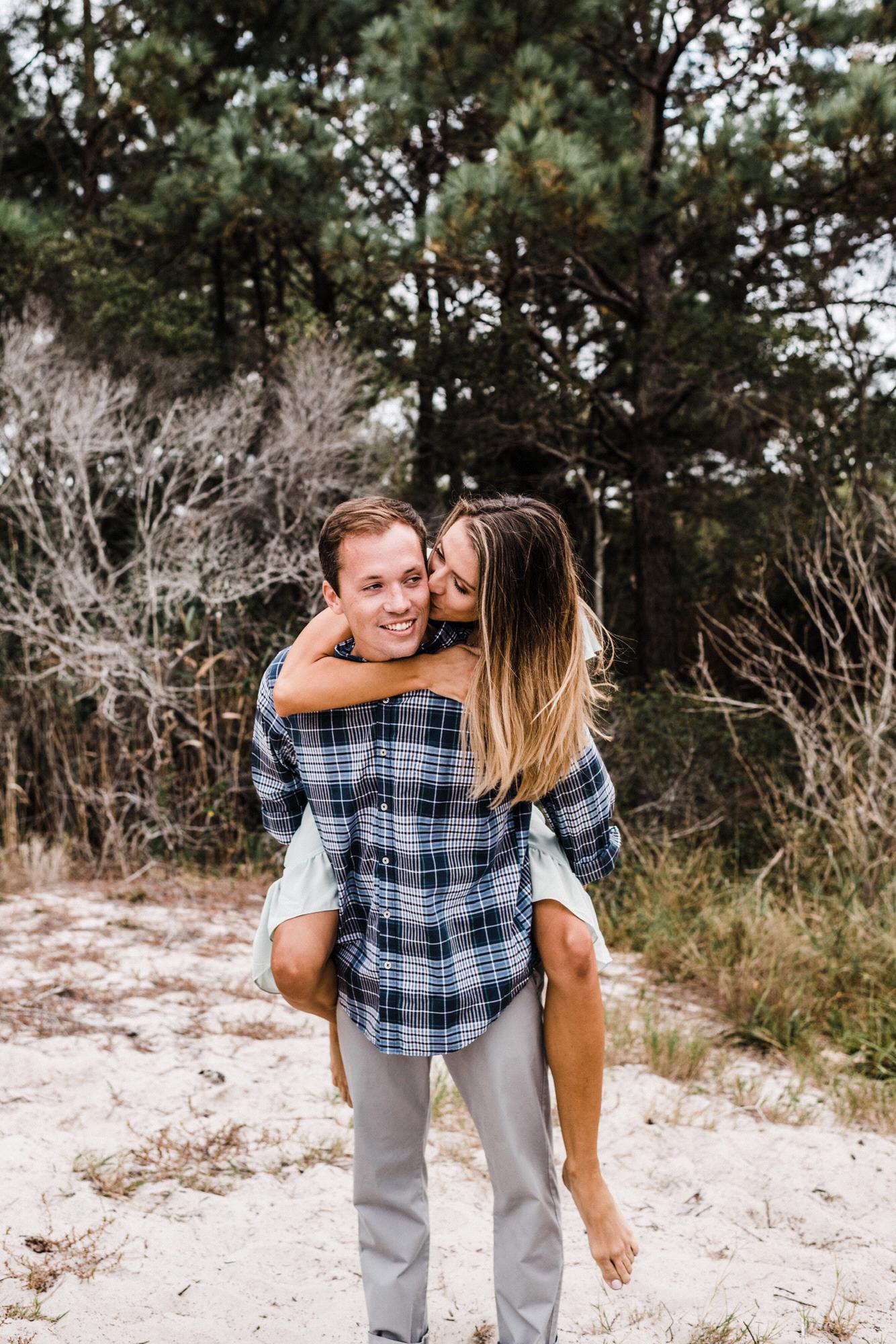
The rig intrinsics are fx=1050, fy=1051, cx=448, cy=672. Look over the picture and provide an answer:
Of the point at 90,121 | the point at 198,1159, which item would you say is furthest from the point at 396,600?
the point at 90,121

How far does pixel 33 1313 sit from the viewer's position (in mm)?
1957

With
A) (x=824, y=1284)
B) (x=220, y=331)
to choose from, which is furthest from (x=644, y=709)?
(x=220, y=331)

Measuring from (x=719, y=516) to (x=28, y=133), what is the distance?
7426mm

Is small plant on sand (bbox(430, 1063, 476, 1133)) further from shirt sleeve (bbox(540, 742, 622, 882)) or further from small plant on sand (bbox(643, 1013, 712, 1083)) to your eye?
shirt sleeve (bbox(540, 742, 622, 882))

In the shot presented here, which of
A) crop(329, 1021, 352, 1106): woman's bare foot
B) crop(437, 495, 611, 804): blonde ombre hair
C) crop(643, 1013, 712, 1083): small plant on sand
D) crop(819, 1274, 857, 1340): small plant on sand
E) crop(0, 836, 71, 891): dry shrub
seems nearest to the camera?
crop(437, 495, 611, 804): blonde ombre hair

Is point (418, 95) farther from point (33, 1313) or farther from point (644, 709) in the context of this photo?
point (33, 1313)

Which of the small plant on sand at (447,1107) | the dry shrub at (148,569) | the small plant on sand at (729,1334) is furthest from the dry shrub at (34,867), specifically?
the small plant on sand at (729,1334)

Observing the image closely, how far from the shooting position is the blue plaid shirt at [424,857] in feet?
5.32

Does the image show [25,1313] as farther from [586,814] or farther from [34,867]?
[34,867]

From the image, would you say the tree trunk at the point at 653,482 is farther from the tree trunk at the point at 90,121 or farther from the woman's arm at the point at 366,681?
the woman's arm at the point at 366,681

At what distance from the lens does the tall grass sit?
3584mm

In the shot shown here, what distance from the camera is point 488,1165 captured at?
1.70 meters

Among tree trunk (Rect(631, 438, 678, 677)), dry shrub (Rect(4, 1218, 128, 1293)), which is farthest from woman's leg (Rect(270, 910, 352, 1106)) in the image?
tree trunk (Rect(631, 438, 678, 677))

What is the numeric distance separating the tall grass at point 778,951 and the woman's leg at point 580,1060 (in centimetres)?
203
